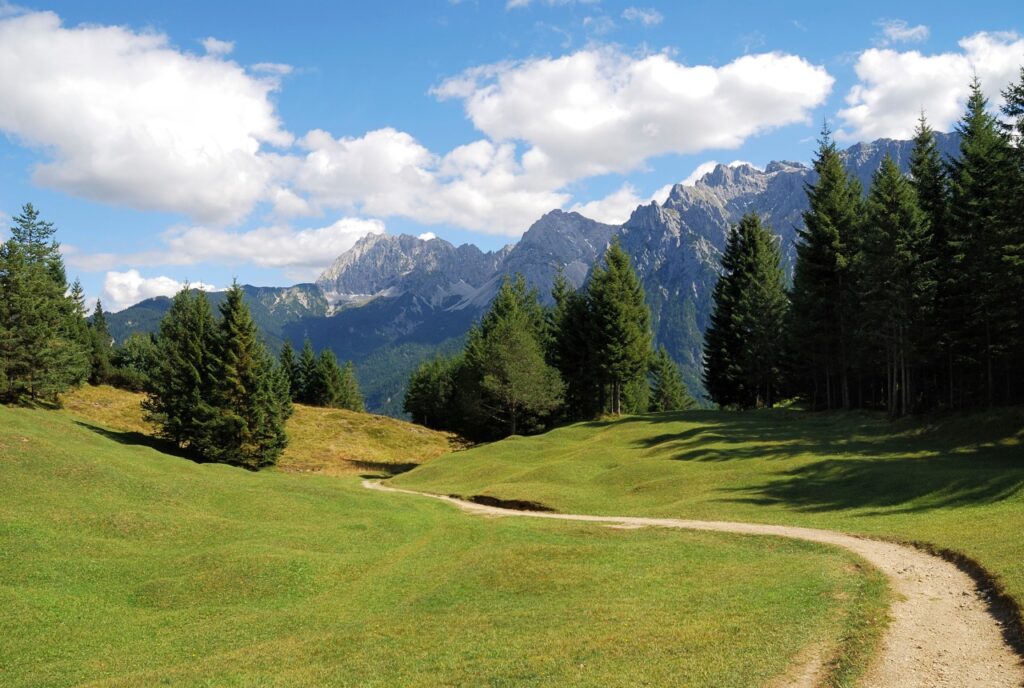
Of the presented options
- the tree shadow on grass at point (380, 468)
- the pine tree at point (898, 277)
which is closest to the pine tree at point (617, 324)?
the tree shadow on grass at point (380, 468)

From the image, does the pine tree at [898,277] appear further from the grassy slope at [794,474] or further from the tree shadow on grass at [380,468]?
the tree shadow on grass at [380,468]

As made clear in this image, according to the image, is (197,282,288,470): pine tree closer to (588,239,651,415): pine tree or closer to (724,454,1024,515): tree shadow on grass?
(588,239,651,415): pine tree

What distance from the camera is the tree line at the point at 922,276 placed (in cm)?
4459

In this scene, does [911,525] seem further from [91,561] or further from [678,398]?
[678,398]

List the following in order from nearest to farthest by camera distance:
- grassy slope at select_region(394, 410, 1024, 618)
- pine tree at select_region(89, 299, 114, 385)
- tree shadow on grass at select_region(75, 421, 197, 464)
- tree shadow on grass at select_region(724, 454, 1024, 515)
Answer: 1. grassy slope at select_region(394, 410, 1024, 618)
2. tree shadow on grass at select_region(724, 454, 1024, 515)
3. tree shadow on grass at select_region(75, 421, 197, 464)
4. pine tree at select_region(89, 299, 114, 385)

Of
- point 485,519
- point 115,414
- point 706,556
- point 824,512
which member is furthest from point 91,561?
point 115,414

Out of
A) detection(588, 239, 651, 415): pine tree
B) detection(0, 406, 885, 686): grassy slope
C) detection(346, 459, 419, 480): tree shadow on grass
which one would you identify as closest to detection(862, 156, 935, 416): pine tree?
detection(588, 239, 651, 415): pine tree

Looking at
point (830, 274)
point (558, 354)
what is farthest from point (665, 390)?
point (830, 274)

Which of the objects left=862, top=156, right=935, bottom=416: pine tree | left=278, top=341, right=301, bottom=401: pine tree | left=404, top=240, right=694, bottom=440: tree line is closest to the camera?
left=862, top=156, right=935, bottom=416: pine tree

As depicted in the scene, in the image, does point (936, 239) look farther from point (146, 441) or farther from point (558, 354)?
point (146, 441)

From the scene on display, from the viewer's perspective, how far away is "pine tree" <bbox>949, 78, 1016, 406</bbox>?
4388 centimetres

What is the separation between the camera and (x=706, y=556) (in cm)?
2698

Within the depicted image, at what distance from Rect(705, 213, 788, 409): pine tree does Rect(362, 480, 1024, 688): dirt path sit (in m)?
66.4

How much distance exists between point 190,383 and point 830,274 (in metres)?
70.8
